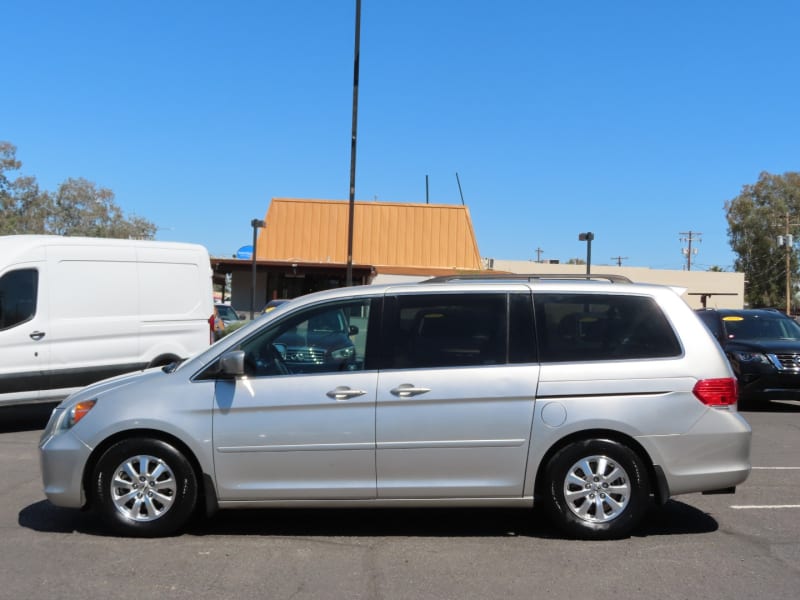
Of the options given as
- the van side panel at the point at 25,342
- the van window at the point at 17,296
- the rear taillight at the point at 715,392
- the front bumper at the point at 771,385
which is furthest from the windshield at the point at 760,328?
the van window at the point at 17,296

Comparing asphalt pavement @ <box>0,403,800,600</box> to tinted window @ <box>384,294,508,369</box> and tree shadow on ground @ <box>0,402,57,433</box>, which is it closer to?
tinted window @ <box>384,294,508,369</box>

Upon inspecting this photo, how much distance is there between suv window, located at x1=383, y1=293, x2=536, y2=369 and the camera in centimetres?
559

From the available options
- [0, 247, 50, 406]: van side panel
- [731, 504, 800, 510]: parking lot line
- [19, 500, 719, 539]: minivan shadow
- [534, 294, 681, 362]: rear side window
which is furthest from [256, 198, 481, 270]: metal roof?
[534, 294, 681, 362]: rear side window

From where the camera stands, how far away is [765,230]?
68.3 meters

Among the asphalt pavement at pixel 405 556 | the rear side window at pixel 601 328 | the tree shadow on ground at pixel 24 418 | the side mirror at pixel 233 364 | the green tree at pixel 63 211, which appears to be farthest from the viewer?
the green tree at pixel 63 211

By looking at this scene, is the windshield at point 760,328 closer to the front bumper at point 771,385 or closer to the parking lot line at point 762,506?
the front bumper at point 771,385

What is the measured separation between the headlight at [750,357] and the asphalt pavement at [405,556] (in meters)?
6.45

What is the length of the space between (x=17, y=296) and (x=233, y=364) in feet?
18.9

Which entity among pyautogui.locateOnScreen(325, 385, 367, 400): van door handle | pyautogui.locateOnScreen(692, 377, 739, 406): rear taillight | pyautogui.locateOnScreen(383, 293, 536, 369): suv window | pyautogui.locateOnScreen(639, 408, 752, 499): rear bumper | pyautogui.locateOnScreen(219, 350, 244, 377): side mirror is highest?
pyautogui.locateOnScreen(383, 293, 536, 369): suv window

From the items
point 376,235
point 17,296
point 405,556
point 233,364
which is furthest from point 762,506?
point 376,235

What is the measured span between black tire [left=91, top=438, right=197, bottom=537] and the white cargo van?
5026 mm

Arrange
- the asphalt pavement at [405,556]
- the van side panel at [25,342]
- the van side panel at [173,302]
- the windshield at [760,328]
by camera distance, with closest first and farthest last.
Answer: the asphalt pavement at [405,556]
the van side panel at [25,342]
the van side panel at [173,302]
the windshield at [760,328]

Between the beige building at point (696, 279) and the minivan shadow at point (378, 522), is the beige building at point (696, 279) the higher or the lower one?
the higher one

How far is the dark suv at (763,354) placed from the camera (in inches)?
495
